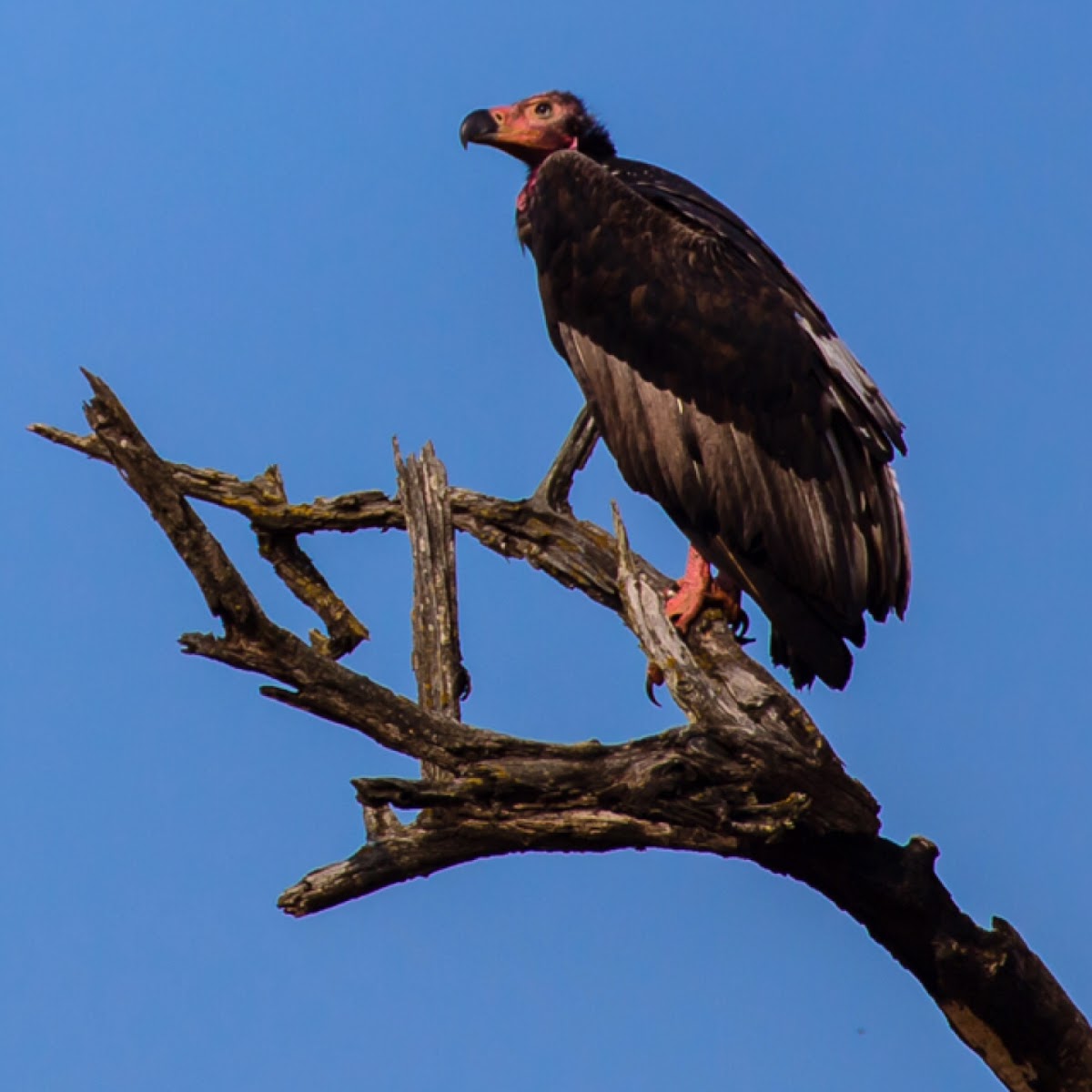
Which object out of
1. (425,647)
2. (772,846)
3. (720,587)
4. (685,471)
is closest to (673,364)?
(685,471)

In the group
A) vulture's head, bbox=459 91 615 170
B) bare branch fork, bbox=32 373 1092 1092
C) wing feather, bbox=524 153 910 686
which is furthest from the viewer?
vulture's head, bbox=459 91 615 170

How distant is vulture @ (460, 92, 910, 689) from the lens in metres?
6.35

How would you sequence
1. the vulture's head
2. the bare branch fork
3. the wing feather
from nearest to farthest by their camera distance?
the bare branch fork, the wing feather, the vulture's head

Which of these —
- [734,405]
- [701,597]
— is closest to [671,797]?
[701,597]

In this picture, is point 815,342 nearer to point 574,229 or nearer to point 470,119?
point 574,229

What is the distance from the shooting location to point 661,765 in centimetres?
495

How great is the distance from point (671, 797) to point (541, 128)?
400 centimetres

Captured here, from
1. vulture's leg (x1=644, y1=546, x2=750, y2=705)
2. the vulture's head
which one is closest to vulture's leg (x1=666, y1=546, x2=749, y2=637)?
vulture's leg (x1=644, y1=546, x2=750, y2=705)

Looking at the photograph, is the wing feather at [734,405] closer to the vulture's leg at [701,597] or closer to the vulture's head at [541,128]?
the vulture's leg at [701,597]

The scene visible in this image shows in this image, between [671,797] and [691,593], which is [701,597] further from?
[671,797]

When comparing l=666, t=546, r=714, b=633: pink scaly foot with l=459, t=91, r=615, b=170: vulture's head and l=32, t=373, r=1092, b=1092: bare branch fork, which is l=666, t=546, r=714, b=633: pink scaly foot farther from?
l=459, t=91, r=615, b=170: vulture's head

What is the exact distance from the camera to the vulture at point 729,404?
6348 mm

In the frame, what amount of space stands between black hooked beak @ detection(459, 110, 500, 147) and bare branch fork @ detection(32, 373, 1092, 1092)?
9.23 ft

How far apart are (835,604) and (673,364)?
124 centimetres
